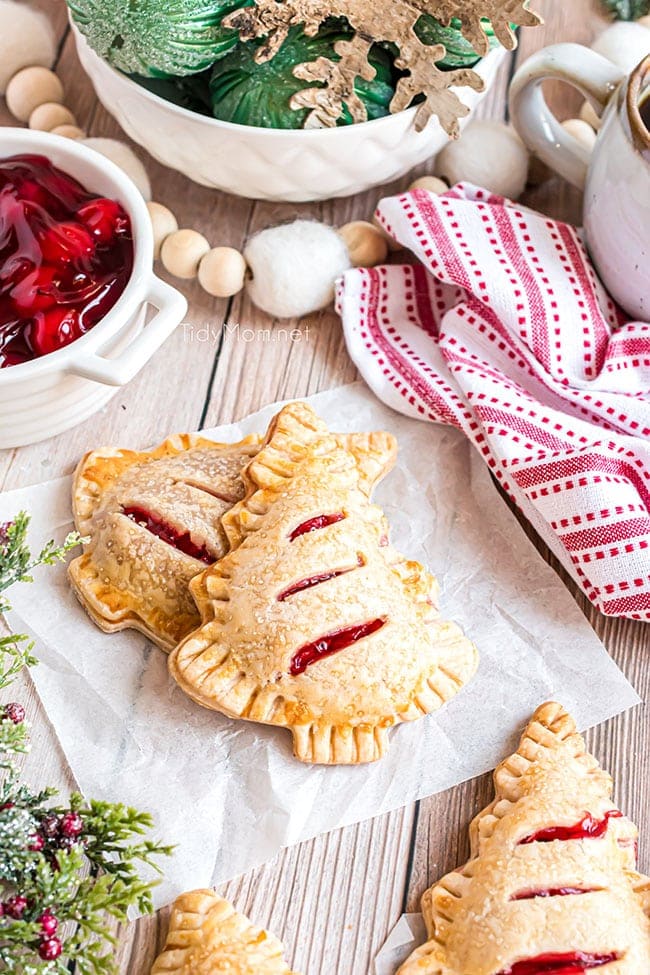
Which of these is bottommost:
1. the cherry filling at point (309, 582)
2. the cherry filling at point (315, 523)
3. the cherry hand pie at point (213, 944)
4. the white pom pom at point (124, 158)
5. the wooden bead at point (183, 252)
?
the cherry hand pie at point (213, 944)

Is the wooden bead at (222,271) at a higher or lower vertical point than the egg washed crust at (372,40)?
lower

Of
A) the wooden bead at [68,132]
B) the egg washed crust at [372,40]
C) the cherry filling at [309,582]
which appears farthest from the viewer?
the wooden bead at [68,132]

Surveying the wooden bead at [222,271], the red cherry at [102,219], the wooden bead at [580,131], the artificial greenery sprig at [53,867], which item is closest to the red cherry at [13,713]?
the artificial greenery sprig at [53,867]

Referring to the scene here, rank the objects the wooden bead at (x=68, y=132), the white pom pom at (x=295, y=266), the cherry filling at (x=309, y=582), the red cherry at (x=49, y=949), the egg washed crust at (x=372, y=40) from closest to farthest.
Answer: the red cherry at (x=49, y=949)
the cherry filling at (x=309, y=582)
the egg washed crust at (x=372, y=40)
the white pom pom at (x=295, y=266)
the wooden bead at (x=68, y=132)

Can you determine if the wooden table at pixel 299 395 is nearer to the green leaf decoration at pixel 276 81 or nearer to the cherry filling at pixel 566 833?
the cherry filling at pixel 566 833

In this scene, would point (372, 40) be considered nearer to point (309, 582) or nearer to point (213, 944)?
point (309, 582)

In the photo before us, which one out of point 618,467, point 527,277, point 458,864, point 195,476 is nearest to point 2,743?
point 195,476

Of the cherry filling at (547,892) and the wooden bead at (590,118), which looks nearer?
the cherry filling at (547,892)

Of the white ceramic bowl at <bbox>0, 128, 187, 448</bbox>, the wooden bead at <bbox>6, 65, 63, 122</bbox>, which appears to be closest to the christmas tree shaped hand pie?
the white ceramic bowl at <bbox>0, 128, 187, 448</bbox>
